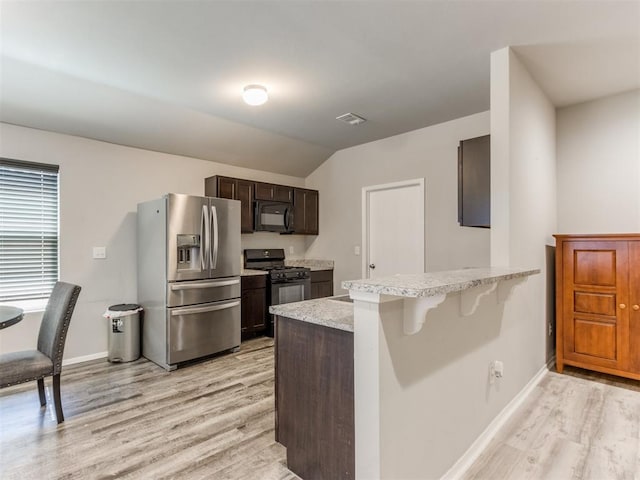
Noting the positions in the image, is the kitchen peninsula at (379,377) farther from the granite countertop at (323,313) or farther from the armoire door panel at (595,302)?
the armoire door panel at (595,302)

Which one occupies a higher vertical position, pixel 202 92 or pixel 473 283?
pixel 202 92

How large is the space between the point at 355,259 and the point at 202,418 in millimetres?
3083

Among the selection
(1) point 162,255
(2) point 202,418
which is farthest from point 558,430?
(1) point 162,255

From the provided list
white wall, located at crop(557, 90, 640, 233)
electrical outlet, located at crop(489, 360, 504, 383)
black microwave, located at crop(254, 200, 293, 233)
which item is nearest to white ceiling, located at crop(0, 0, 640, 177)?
white wall, located at crop(557, 90, 640, 233)

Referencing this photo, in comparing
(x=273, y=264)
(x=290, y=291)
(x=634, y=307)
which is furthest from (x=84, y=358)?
(x=634, y=307)

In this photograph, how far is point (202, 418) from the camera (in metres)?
2.39

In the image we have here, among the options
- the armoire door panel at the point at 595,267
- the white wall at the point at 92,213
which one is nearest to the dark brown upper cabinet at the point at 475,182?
the armoire door panel at the point at 595,267

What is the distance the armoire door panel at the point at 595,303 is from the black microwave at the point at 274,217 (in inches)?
139

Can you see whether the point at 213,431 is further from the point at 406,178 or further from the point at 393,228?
the point at 406,178

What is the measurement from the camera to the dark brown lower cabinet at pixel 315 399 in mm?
1483

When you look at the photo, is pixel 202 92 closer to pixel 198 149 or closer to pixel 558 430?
pixel 198 149

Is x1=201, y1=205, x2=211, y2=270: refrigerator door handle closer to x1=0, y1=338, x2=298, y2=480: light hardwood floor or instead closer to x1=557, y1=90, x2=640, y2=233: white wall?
x1=0, y1=338, x2=298, y2=480: light hardwood floor

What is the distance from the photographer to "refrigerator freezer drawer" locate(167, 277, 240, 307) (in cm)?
334

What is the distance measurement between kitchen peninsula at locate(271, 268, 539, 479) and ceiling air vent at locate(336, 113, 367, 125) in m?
2.47
